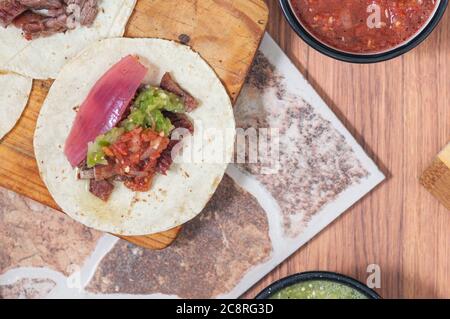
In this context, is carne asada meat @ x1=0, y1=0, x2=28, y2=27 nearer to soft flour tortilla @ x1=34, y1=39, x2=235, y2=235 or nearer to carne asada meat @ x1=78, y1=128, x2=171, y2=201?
soft flour tortilla @ x1=34, y1=39, x2=235, y2=235

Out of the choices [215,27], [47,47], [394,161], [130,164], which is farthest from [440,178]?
[47,47]

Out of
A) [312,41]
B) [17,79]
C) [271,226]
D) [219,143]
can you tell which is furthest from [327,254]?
[17,79]

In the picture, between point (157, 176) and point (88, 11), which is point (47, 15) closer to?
point (88, 11)

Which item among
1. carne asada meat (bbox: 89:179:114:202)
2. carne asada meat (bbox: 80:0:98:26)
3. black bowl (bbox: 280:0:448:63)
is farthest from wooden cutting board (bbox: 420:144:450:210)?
carne asada meat (bbox: 80:0:98:26)

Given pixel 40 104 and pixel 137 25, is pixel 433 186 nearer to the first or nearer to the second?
pixel 137 25

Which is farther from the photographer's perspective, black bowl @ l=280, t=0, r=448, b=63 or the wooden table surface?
the wooden table surface

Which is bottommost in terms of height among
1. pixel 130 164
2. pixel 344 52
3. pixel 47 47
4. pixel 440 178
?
pixel 130 164

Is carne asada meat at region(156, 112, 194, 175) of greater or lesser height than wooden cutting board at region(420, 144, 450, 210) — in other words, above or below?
below
